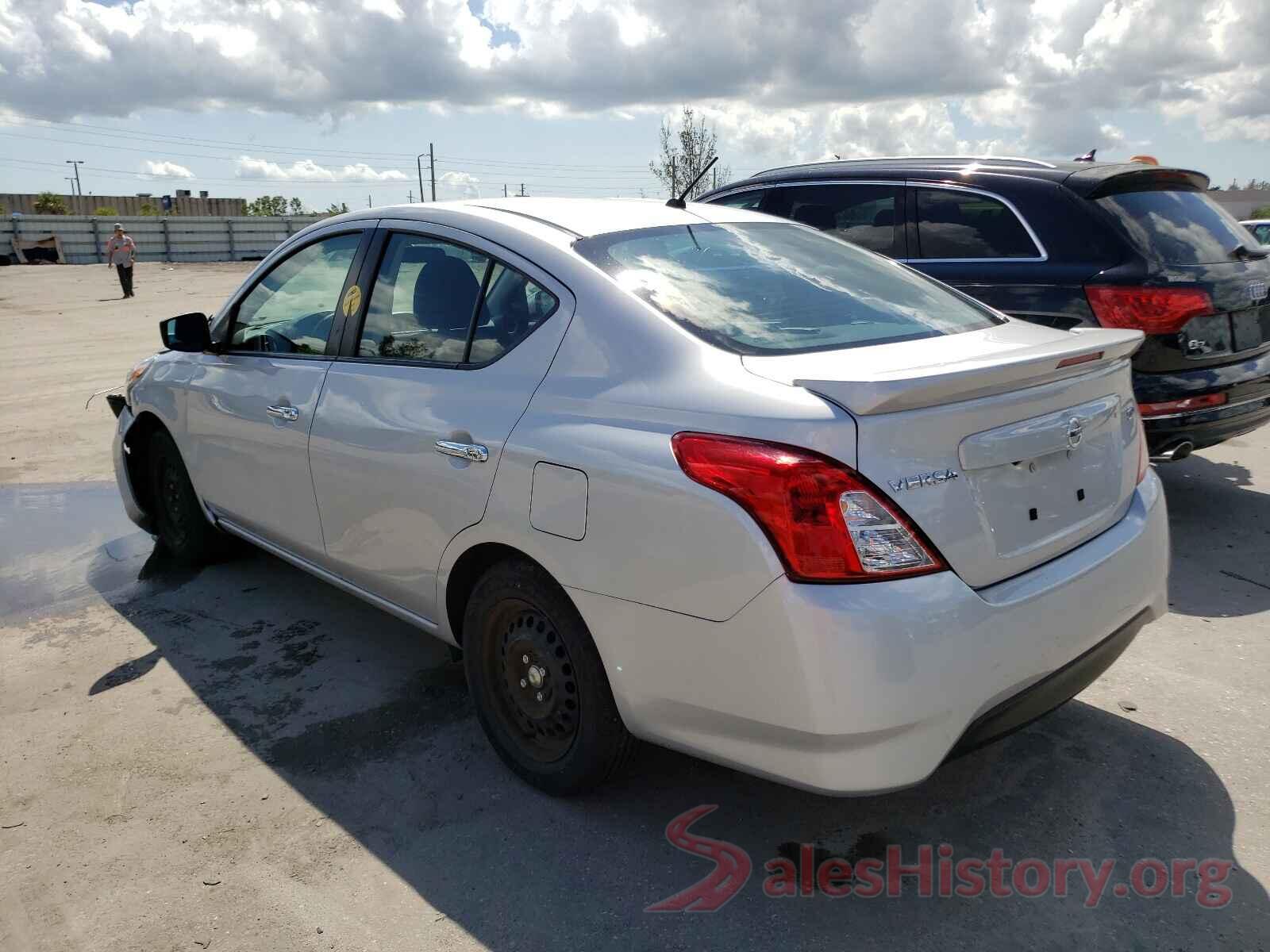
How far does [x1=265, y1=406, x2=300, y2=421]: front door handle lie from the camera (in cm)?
385

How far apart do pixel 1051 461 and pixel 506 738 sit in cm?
175

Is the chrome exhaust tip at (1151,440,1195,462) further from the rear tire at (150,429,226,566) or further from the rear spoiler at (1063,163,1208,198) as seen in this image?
the rear tire at (150,429,226,566)

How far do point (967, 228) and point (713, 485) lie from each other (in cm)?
390

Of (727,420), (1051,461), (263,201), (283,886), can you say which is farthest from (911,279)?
(263,201)

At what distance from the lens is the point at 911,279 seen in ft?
11.8

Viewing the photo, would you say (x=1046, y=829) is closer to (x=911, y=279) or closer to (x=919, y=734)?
(x=919, y=734)

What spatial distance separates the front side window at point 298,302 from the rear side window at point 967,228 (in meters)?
3.34

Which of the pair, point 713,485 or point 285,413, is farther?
point 285,413

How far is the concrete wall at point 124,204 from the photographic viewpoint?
62.2m

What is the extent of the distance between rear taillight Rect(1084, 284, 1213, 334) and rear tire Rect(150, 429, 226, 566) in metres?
4.39

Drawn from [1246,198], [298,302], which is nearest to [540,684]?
[298,302]

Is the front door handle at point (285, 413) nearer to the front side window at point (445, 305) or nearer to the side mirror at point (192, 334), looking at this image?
the front side window at point (445, 305)

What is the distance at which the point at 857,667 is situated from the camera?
7.32 feet

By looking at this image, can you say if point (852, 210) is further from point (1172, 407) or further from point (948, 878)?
point (948, 878)
